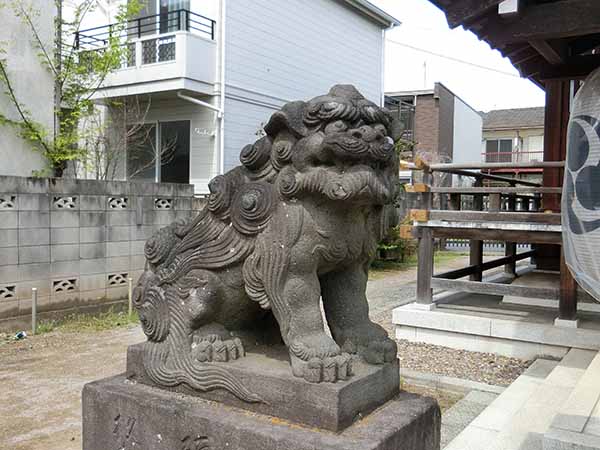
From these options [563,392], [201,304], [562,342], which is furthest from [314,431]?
[562,342]

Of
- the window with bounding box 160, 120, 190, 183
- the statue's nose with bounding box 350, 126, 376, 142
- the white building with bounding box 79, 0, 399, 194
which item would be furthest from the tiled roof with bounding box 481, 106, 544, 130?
the statue's nose with bounding box 350, 126, 376, 142

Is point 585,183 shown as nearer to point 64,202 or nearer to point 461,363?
point 461,363

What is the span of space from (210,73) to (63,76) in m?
2.92

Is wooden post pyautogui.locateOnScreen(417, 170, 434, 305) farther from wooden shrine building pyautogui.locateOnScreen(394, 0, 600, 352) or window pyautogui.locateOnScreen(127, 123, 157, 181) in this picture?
window pyautogui.locateOnScreen(127, 123, 157, 181)

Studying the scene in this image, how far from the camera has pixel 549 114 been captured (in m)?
7.96

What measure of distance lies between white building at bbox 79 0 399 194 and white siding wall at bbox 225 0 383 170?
0.02 m

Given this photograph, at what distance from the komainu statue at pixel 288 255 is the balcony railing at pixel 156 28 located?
920cm

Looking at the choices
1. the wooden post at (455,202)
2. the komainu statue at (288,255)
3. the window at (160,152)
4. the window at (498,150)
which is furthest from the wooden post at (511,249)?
the window at (498,150)

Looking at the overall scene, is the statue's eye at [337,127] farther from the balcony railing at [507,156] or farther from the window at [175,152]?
the balcony railing at [507,156]

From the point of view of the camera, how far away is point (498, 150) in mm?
30000

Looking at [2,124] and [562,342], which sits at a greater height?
[2,124]

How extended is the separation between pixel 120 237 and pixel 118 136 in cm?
484

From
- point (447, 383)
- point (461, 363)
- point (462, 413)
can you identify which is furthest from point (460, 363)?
point (462, 413)

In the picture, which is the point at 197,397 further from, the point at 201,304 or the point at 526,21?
the point at 526,21
